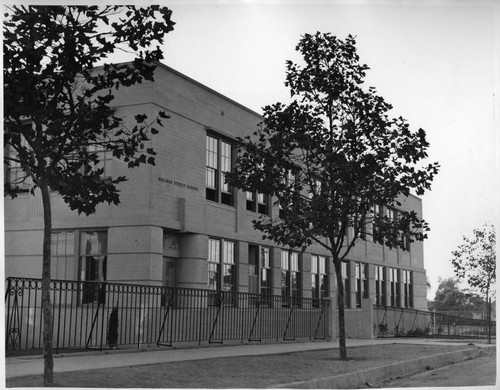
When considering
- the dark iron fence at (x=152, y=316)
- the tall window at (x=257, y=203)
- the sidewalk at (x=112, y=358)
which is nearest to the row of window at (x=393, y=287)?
the dark iron fence at (x=152, y=316)

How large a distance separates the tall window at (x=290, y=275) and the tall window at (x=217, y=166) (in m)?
4.84

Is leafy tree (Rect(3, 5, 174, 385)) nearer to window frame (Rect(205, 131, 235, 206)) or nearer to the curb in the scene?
the curb

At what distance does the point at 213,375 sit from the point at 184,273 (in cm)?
863

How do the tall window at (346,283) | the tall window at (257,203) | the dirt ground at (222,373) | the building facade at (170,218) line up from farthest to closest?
the tall window at (346,283)
the tall window at (257,203)
the building facade at (170,218)
the dirt ground at (222,373)

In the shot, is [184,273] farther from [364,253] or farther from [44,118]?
[364,253]

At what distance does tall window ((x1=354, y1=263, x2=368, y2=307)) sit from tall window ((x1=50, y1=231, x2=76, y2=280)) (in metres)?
16.8

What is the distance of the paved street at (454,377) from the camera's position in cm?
1388

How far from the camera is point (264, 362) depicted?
15031mm

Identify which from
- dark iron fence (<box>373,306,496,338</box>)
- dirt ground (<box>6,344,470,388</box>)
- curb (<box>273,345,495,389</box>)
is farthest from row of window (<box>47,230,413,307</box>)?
curb (<box>273,345,495,389</box>)

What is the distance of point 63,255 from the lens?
20.6 m

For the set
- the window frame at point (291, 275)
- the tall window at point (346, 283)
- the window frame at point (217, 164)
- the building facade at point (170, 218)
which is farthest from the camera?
the tall window at point (346, 283)

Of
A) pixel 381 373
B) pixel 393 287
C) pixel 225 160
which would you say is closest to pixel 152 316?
pixel 381 373

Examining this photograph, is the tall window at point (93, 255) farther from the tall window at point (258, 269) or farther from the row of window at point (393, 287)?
the row of window at point (393, 287)

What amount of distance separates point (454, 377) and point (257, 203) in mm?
11342
